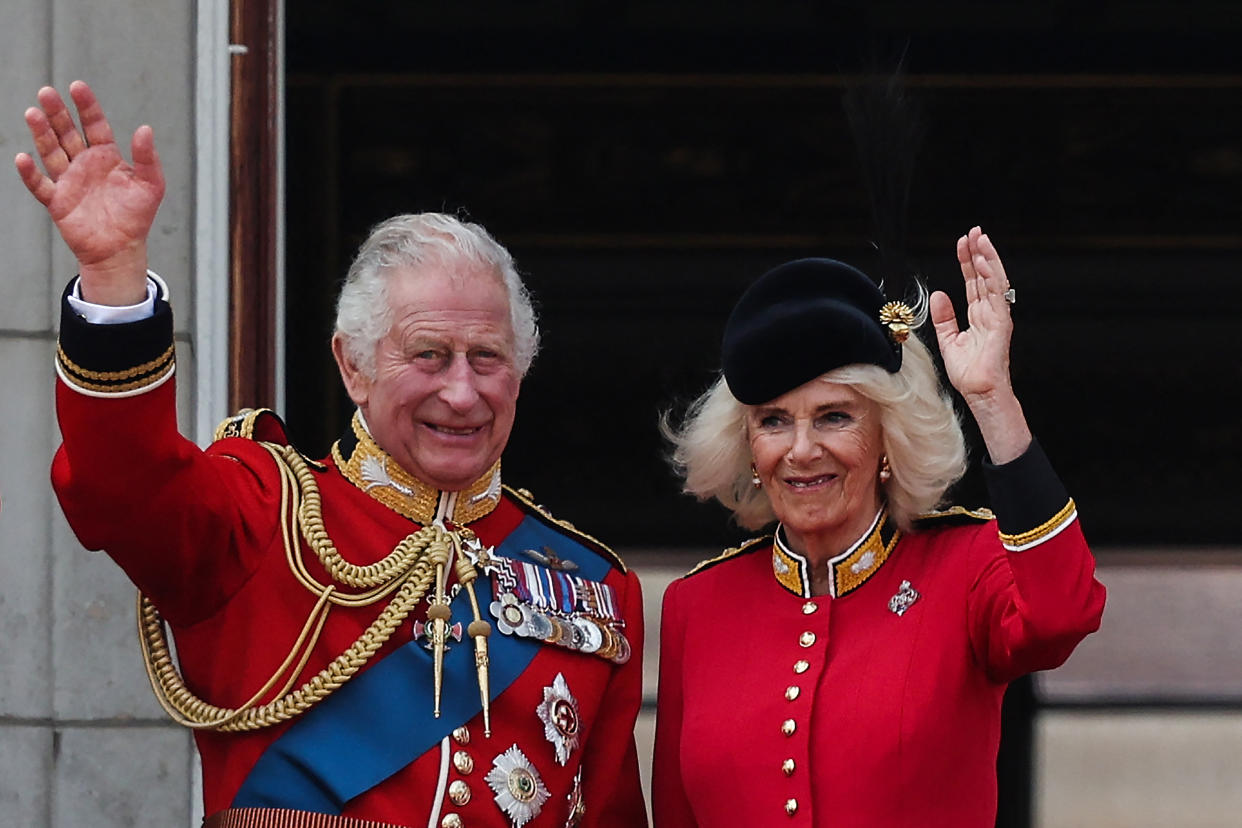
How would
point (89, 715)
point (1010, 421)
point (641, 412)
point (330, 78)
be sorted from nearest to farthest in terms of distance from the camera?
point (1010, 421) < point (89, 715) < point (330, 78) < point (641, 412)

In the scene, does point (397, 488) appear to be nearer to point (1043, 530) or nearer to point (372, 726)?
point (372, 726)

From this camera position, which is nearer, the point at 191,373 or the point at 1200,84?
the point at 191,373

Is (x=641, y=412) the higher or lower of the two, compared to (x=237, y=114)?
lower

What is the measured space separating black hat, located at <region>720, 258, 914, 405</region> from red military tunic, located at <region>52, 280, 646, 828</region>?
0.38 meters

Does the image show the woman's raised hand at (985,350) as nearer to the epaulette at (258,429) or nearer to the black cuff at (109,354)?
the epaulette at (258,429)

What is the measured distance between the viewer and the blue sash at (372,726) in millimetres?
2523

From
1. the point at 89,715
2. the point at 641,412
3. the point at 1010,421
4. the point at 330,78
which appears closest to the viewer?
the point at 1010,421

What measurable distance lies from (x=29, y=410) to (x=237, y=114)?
1.98 feet

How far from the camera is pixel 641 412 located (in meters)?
5.52

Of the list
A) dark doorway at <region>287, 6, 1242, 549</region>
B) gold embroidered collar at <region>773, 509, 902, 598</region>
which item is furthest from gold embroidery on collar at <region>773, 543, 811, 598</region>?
dark doorway at <region>287, 6, 1242, 549</region>

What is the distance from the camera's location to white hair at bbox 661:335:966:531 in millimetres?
2738

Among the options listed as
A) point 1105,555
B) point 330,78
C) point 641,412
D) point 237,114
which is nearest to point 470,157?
point 330,78

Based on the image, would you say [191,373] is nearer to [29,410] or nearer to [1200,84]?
[29,410]

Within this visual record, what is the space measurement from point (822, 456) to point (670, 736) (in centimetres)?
47
